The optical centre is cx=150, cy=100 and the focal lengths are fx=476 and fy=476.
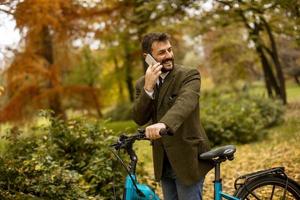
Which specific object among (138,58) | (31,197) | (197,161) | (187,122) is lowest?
(31,197)

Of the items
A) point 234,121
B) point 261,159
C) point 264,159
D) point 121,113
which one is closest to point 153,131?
point 264,159

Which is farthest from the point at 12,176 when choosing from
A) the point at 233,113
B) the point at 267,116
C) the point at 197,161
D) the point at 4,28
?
the point at 267,116

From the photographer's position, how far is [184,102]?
3.11 meters

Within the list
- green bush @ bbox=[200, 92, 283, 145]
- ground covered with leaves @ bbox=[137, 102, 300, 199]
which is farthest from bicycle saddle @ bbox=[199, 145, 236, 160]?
green bush @ bbox=[200, 92, 283, 145]

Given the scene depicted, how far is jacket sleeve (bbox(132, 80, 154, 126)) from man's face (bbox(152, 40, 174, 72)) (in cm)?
23

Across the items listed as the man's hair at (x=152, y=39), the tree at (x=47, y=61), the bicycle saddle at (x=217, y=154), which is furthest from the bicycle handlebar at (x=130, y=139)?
the tree at (x=47, y=61)

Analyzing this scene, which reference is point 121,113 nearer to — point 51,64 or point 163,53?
point 51,64

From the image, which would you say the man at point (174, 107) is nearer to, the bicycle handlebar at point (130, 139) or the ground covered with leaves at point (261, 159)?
the bicycle handlebar at point (130, 139)

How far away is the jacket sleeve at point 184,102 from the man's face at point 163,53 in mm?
149

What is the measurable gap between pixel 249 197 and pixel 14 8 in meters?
6.66

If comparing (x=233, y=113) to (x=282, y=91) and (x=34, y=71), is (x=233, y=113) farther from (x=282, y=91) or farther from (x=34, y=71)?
(x=282, y=91)

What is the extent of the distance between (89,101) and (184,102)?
44.8 feet

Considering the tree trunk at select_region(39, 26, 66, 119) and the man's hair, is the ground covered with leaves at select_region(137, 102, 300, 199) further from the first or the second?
the tree trunk at select_region(39, 26, 66, 119)

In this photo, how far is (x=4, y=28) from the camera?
10.6m
